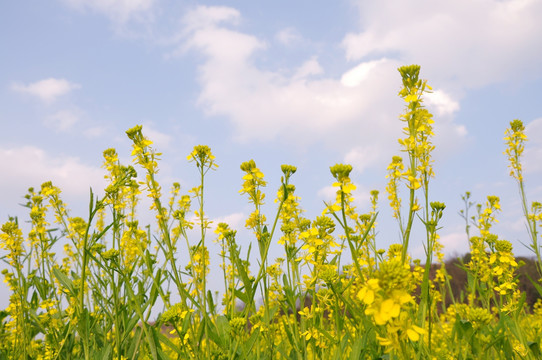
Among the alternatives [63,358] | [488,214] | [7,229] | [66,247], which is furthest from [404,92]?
[66,247]

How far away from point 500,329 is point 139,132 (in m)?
2.29

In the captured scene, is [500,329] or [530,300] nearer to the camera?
[500,329]

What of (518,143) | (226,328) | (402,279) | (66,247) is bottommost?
(226,328)

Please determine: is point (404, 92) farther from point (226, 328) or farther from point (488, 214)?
point (488, 214)

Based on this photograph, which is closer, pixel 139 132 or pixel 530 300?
pixel 139 132

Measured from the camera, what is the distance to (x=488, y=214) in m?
3.64

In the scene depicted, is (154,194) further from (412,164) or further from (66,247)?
(66,247)

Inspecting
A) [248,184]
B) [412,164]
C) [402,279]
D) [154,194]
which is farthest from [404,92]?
[154,194]

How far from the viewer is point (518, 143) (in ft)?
13.2

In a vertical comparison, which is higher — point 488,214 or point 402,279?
point 488,214

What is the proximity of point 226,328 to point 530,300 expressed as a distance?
1265 cm

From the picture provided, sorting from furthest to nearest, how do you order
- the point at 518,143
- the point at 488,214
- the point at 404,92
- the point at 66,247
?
the point at 66,247 < the point at 518,143 < the point at 488,214 < the point at 404,92

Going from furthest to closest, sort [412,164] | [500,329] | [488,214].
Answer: [488,214]
[500,329]
[412,164]

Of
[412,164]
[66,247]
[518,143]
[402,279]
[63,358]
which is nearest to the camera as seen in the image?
[402,279]
